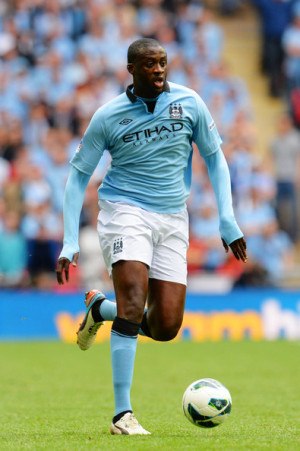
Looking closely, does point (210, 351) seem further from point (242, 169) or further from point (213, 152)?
point (213, 152)

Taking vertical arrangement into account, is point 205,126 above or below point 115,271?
above

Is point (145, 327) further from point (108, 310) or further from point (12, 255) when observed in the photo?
point (12, 255)

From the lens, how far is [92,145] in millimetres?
6062

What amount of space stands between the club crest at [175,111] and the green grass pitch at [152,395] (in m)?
2.02

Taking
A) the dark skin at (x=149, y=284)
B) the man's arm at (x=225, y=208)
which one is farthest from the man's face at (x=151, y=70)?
the man's arm at (x=225, y=208)

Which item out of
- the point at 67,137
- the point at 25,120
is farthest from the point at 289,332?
the point at 25,120

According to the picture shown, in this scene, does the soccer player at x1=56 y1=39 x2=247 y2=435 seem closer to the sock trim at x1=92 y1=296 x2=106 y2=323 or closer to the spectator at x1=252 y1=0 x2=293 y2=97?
the sock trim at x1=92 y1=296 x2=106 y2=323

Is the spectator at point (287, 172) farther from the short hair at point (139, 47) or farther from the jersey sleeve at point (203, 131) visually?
the short hair at point (139, 47)

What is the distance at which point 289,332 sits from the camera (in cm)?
1516

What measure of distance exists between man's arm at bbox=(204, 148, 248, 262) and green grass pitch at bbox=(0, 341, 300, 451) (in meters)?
1.16

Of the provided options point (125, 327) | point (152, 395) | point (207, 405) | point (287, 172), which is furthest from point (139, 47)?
point (287, 172)

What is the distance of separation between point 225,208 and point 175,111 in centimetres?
72

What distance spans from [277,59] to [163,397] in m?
12.7

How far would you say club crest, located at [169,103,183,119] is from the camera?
19.8 ft
